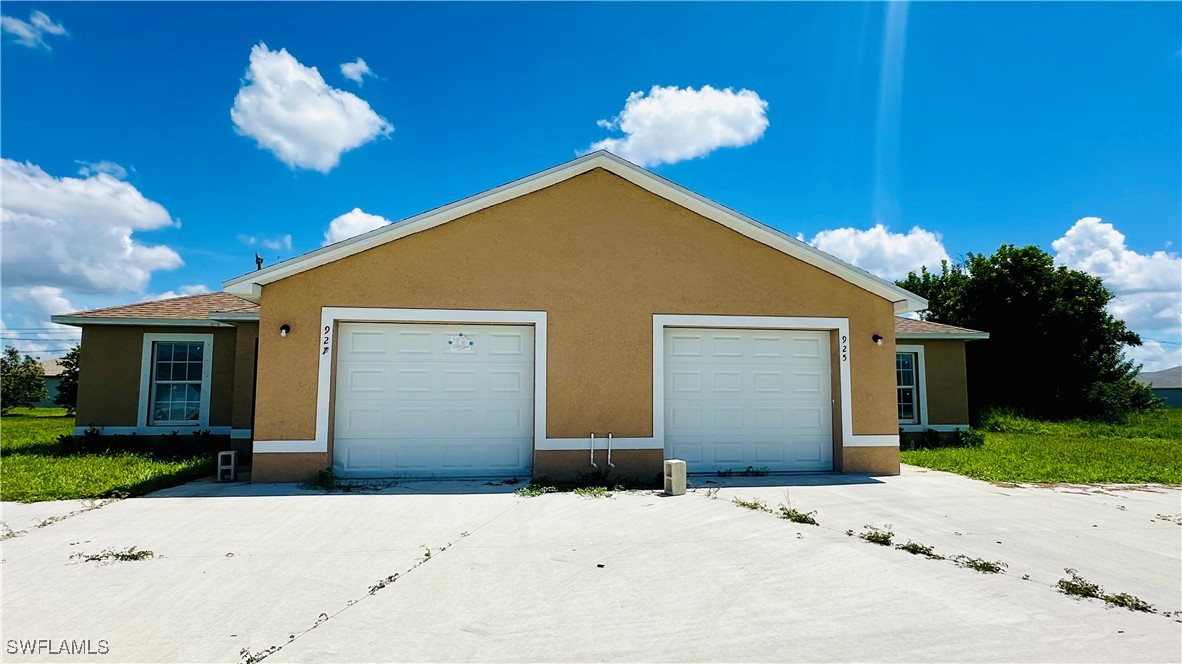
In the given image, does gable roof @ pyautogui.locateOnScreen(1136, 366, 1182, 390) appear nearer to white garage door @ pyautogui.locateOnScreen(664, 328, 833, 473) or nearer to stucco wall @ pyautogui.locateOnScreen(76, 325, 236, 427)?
white garage door @ pyautogui.locateOnScreen(664, 328, 833, 473)

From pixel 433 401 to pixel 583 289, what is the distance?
2831 millimetres

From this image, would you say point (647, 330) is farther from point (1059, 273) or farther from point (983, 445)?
point (1059, 273)

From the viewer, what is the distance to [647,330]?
1016cm

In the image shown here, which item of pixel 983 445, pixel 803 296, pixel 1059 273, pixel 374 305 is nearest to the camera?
pixel 374 305

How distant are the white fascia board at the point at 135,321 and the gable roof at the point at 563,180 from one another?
14.6 ft

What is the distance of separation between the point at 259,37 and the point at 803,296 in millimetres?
9854

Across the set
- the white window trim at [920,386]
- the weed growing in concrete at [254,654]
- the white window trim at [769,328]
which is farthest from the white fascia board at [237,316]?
the white window trim at [920,386]

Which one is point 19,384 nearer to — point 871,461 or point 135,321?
point 135,321

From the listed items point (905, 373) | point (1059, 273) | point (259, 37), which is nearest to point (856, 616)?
point (259, 37)

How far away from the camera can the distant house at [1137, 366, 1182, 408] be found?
153 feet

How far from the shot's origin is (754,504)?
805cm

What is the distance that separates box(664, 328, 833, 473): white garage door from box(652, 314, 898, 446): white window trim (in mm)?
220

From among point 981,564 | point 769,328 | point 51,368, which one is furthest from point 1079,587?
point 51,368

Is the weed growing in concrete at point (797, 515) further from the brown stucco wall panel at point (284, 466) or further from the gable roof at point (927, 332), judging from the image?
the gable roof at point (927, 332)
